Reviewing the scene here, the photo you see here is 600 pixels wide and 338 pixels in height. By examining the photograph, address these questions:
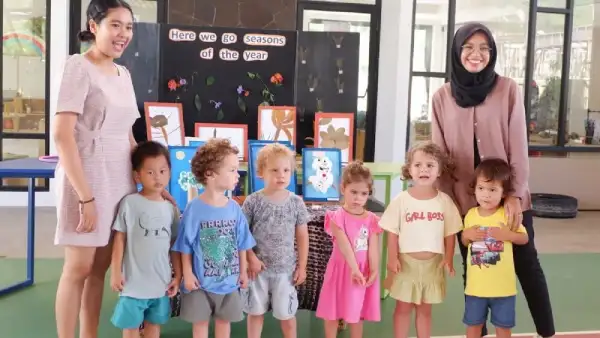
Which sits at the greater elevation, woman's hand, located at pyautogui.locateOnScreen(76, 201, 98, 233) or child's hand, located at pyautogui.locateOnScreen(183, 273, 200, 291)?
woman's hand, located at pyautogui.locateOnScreen(76, 201, 98, 233)

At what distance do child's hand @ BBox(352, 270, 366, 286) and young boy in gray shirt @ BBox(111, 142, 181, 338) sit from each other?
2.59ft

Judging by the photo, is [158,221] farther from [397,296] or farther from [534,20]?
[534,20]

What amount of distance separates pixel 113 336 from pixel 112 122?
143cm

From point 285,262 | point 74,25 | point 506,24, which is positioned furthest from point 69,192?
point 506,24

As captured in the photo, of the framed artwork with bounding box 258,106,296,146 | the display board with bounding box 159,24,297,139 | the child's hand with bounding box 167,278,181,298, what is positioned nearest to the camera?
the child's hand with bounding box 167,278,181,298

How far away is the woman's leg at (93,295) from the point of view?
283 centimetres

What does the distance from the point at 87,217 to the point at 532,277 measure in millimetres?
2020

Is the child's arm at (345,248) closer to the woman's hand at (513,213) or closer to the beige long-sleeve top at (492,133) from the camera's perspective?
the beige long-sleeve top at (492,133)

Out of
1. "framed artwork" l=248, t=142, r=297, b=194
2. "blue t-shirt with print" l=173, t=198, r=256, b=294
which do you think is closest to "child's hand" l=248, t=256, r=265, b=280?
"blue t-shirt with print" l=173, t=198, r=256, b=294

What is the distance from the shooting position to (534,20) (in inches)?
327

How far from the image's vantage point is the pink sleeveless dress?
301 cm

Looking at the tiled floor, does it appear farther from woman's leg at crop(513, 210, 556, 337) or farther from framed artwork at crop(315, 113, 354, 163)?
woman's leg at crop(513, 210, 556, 337)

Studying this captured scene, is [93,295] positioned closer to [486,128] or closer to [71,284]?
[71,284]

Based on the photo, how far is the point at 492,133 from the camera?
2.98m
